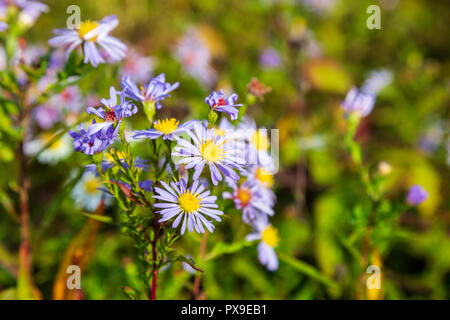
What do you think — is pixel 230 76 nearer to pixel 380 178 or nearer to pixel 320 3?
pixel 320 3

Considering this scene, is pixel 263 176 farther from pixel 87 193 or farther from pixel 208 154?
pixel 87 193

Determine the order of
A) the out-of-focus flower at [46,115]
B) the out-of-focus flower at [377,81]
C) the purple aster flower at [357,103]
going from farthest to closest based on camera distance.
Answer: the out-of-focus flower at [377,81] → the out-of-focus flower at [46,115] → the purple aster flower at [357,103]

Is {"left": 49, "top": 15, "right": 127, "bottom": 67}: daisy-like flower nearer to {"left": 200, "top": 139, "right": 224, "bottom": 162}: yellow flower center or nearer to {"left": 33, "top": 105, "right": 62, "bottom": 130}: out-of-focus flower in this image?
{"left": 200, "top": 139, "right": 224, "bottom": 162}: yellow flower center

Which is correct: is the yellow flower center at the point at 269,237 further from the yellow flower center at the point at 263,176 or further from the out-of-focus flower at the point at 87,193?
the out-of-focus flower at the point at 87,193

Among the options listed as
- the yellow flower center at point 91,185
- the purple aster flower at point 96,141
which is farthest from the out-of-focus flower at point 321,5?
the purple aster flower at point 96,141

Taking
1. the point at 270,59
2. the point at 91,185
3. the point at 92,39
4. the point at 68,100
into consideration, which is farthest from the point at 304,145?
the point at 92,39

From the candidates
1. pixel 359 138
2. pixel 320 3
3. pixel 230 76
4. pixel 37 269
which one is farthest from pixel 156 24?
pixel 37 269

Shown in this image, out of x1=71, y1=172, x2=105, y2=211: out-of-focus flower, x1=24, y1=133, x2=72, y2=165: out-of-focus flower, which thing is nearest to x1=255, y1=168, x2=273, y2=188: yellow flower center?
x1=71, y1=172, x2=105, y2=211: out-of-focus flower
